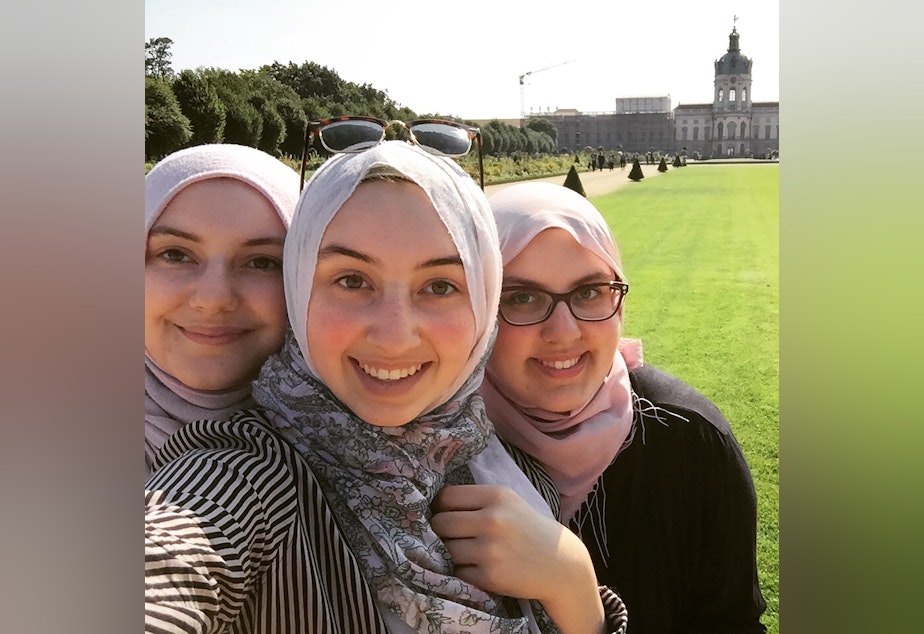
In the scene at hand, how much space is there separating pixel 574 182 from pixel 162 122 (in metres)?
1.18

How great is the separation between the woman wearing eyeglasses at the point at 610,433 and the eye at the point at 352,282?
427 mm

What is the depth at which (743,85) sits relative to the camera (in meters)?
2.38

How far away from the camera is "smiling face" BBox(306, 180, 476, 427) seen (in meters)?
1.73

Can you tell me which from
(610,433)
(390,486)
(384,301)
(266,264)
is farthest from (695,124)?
(390,486)

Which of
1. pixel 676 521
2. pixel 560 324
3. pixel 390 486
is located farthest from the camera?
pixel 676 521

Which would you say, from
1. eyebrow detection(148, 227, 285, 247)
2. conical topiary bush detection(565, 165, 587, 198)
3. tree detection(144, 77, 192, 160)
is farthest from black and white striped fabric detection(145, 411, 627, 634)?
conical topiary bush detection(565, 165, 587, 198)

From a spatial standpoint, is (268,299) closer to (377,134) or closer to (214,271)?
(214,271)

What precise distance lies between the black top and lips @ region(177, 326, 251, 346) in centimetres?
100

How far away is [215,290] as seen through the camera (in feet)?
6.07
